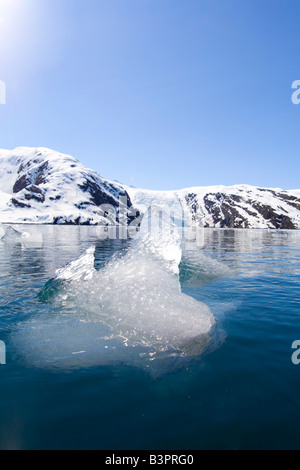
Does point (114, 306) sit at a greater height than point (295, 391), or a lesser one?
greater

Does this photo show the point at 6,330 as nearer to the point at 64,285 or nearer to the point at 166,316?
the point at 64,285

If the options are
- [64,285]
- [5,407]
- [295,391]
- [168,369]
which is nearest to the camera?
[5,407]

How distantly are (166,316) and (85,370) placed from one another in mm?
2919

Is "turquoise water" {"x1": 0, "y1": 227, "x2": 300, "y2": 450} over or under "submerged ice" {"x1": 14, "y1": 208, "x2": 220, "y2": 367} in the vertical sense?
under

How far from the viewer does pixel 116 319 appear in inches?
315

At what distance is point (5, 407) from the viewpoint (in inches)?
176

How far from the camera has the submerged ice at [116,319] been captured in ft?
20.6

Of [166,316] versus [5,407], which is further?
[166,316]

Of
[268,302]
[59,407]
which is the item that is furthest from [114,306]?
[268,302]

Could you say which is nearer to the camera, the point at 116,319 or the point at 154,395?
the point at 154,395

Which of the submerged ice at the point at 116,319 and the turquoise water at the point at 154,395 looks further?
the submerged ice at the point at 116,319

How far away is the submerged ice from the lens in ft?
20.6

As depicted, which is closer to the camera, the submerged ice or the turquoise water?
the turquoise water

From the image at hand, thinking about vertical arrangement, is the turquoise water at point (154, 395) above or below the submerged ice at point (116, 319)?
below
